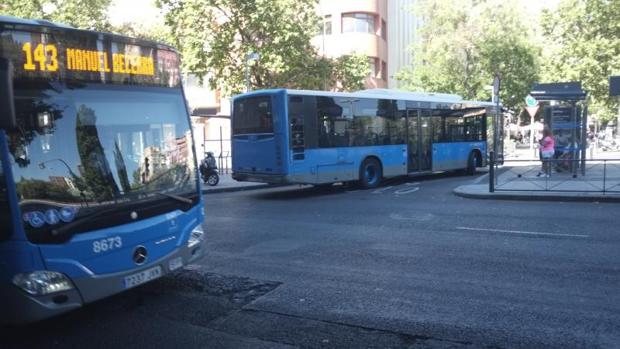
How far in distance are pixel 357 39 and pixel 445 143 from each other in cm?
2326

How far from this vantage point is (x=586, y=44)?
104 feet

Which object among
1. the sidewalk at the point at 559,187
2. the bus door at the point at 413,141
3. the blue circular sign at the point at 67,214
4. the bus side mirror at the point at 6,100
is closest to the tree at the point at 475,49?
the bus door at the point at 413,141

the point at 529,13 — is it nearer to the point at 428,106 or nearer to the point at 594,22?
the point at 594,22

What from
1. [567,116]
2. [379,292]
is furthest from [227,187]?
[379,292]

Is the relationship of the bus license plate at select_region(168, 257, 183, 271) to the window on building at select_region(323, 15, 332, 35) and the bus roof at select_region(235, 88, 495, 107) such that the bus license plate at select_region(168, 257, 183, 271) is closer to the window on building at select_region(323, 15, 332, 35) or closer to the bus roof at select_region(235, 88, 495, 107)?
the bus roof at select_region(235, 88, 495, 107)

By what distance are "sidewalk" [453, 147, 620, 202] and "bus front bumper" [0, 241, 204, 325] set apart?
11.0m

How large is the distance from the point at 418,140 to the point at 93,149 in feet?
51.0

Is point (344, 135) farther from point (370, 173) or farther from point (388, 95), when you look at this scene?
point (388, 95)

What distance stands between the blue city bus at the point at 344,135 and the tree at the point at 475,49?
19277 millimetres

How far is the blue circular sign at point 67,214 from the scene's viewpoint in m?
4.64

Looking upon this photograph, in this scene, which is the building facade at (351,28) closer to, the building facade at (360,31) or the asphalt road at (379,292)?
the building facade at (360,31)

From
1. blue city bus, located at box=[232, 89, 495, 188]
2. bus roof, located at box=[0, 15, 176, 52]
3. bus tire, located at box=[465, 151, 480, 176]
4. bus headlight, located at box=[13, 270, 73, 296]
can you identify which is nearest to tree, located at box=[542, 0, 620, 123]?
bus tire, located at box=[465, 151, 480, 176]

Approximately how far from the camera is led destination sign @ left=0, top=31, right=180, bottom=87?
4.61 m

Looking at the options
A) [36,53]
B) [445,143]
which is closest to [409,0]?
[445,143]
